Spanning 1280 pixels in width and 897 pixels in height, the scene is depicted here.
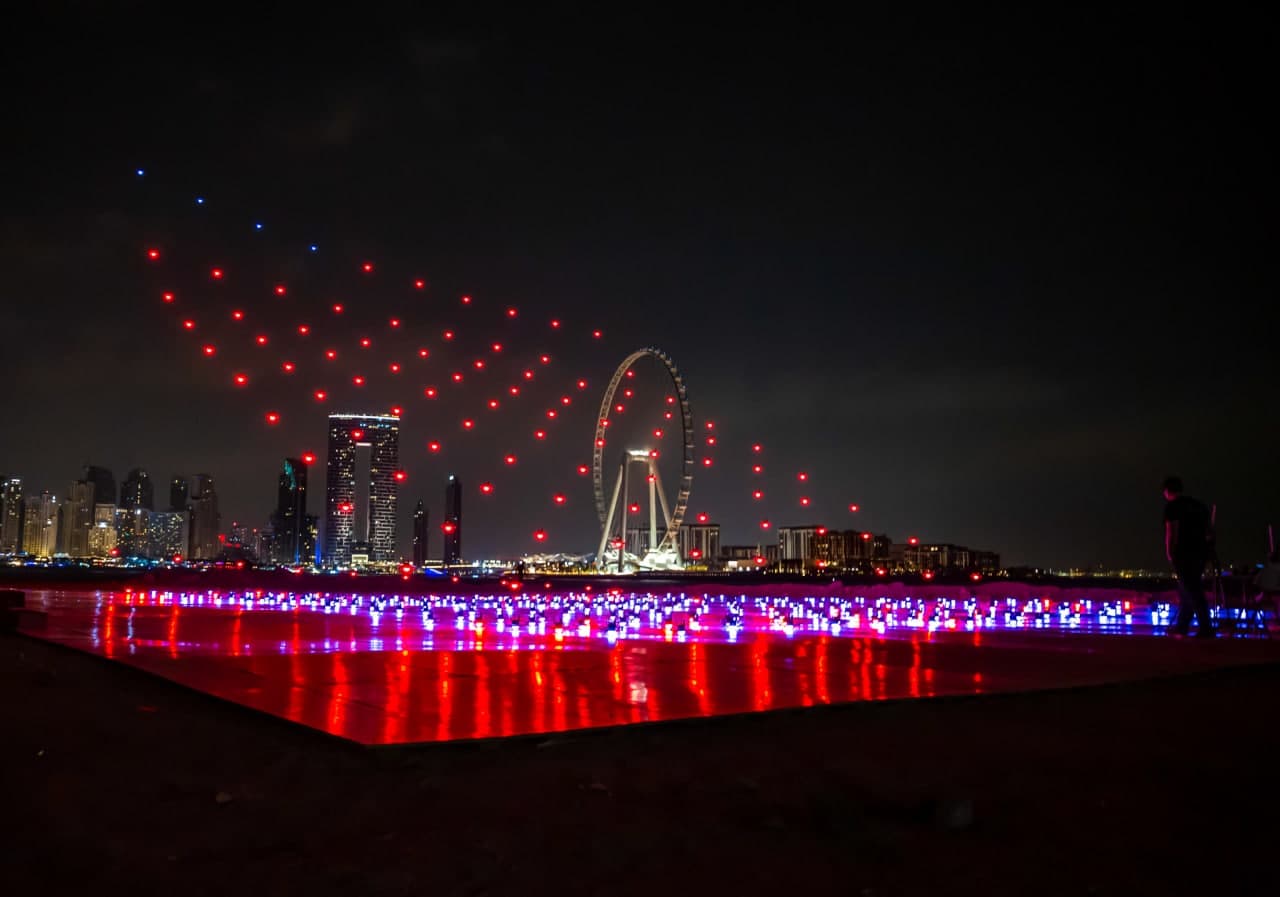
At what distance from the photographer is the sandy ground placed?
338 centimetres

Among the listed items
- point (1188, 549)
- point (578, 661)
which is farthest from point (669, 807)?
point (1188, 549)

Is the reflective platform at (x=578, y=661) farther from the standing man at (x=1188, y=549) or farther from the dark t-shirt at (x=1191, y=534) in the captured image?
the dark t-shirt at (x=1191, y=534)

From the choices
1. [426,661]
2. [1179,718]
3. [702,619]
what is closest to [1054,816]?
[1179,718]

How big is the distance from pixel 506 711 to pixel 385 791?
1635 millimetres

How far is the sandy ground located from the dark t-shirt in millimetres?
6760

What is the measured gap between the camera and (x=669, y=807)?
407cm

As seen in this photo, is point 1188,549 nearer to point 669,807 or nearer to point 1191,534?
point 1191,534

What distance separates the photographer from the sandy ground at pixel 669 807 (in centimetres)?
338

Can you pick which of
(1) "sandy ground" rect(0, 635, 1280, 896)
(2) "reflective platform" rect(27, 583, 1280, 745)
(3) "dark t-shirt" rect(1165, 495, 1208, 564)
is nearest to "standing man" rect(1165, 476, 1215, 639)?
(3) "dark t-shirt" rect(1165, 495, 1208, 564)

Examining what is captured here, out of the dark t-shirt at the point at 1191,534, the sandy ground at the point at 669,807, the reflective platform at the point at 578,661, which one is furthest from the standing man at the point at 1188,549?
the sandy ground at the point at 669,807

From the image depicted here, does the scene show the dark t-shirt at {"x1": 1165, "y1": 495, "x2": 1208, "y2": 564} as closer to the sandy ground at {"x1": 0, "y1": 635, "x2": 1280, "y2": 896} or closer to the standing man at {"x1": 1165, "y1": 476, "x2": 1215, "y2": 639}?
the standing man at {"x1": 1165, "y1": 476, "x2": 1215, "y2": 639}

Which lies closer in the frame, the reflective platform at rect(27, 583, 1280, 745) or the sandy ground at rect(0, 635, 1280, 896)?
the sandy ground at rect(0, 635, 1280, 896)

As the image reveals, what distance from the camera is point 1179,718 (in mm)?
5918

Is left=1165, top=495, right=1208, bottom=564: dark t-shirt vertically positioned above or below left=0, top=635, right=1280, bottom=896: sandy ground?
above
